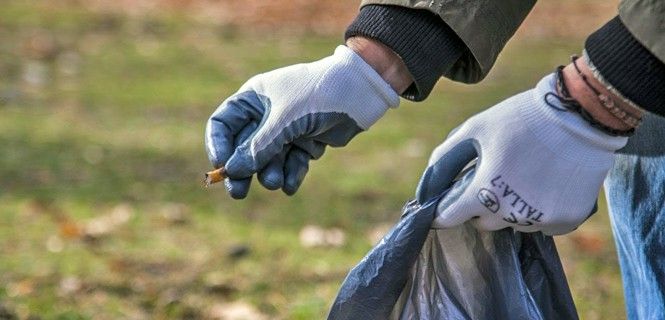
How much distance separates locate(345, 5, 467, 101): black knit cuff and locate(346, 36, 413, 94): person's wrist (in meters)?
0.02

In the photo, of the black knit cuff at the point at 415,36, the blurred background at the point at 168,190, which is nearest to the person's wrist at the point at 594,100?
the black knit cuff at the point at 415,36

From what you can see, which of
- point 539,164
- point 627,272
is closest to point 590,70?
point 539,164

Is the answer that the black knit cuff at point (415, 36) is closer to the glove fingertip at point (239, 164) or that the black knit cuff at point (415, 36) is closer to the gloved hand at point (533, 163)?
the gloved hand at point (533, 163)

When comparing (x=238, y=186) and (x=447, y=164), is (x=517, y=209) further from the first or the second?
(x=238, y=186)

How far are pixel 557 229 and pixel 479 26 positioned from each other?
0.41 m

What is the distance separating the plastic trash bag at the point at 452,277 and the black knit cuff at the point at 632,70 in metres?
0.39

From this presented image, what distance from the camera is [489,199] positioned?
213 centimetres

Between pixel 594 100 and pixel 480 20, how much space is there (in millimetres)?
284

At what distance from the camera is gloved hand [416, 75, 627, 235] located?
2.12 meters

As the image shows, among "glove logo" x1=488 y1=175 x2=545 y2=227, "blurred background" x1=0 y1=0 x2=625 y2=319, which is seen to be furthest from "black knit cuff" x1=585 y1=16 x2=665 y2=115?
"blurred background" x1=0 y1=0 x2=625 y2=319

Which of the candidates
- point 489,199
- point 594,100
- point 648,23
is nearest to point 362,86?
point 489,199

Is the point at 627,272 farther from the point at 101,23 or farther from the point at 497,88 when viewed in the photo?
the point at 101,23

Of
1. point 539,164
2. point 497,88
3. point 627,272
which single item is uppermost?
point 539,164

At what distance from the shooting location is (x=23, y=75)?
729cm
